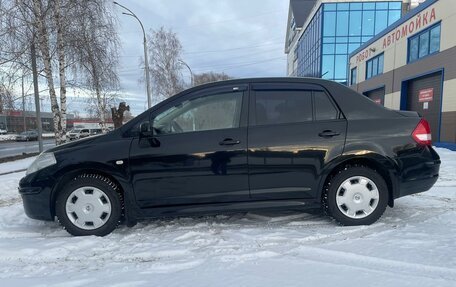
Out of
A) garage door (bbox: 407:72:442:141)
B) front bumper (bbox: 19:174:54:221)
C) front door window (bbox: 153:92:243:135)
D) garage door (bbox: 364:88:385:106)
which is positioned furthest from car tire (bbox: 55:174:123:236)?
garage door (bbox: 364:88:385:106)

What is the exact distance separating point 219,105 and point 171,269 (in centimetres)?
195

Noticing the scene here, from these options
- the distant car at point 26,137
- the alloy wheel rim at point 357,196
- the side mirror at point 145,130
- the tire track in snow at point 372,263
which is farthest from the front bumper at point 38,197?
the distant car at point 26,137

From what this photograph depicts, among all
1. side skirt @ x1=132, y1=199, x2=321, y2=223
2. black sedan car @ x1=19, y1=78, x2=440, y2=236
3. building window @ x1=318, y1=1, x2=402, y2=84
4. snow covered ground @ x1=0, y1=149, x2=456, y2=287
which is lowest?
snow covered ground @ x1=0, y1=149, x2=456, y2=287

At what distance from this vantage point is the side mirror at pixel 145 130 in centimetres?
392

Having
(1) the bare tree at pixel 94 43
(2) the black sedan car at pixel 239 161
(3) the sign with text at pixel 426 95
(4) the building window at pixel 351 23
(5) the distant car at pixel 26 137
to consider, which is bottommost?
(5) the distant car at pixel 26 137

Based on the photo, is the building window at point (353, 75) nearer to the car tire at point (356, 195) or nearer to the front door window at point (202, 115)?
the car tire at point (356, 195)

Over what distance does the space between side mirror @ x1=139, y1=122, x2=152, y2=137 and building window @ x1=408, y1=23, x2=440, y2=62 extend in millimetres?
15391

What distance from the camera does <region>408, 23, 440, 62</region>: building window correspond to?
50.0ft

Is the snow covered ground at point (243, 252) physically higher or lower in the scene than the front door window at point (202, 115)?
lower

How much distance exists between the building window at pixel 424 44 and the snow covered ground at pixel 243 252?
13.6m

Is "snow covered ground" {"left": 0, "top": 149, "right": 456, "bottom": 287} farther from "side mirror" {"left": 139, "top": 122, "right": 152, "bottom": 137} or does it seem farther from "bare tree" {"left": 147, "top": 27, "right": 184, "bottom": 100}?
"bare tree" {"left": 147, "top": 27, "right": 184, "bottom": 100}

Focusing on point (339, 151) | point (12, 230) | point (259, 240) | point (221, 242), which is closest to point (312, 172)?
point (339, 151)

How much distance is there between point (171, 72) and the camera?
38188 millimetres

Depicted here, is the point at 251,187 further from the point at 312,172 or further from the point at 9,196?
the point at 9,196
